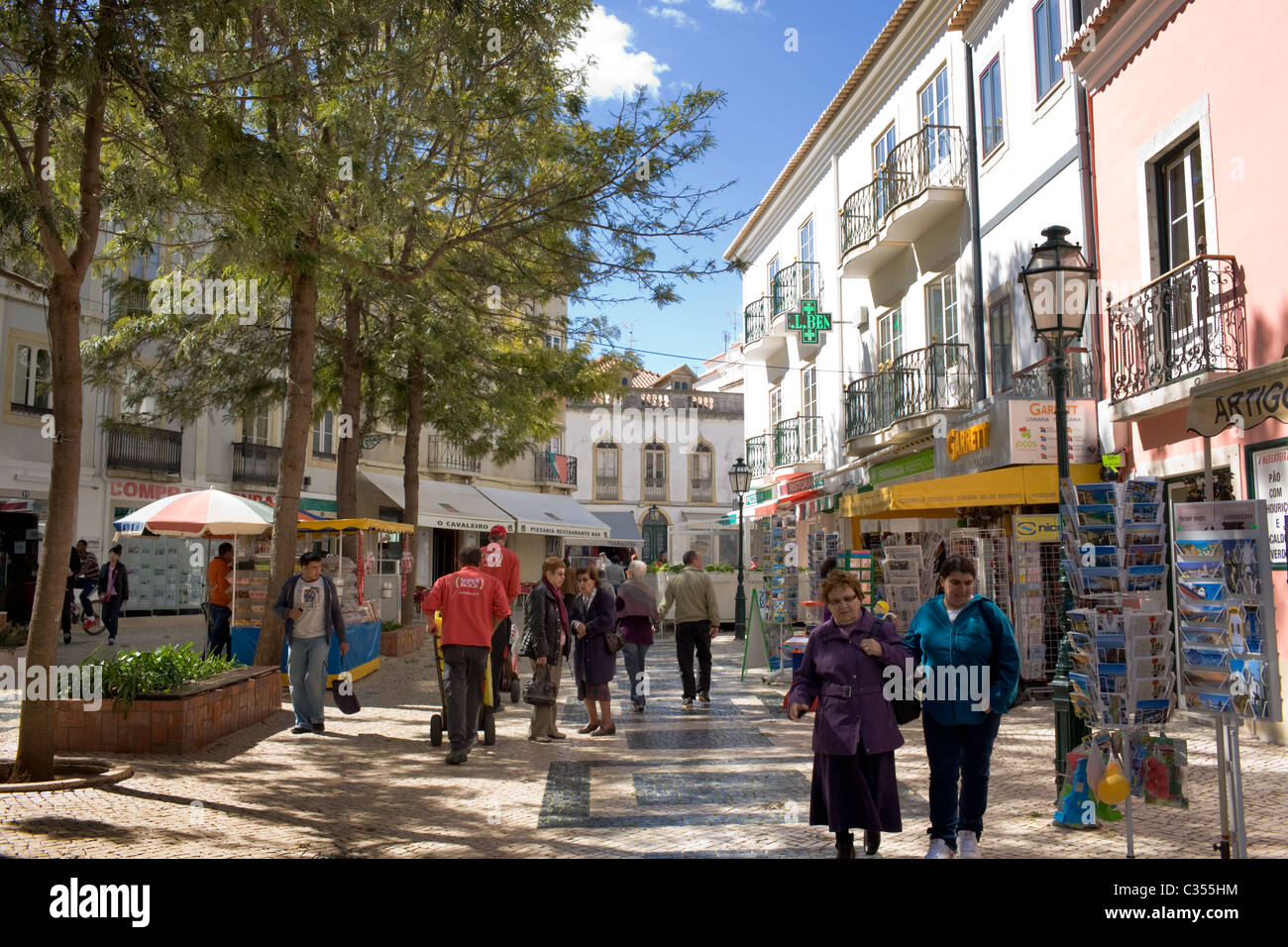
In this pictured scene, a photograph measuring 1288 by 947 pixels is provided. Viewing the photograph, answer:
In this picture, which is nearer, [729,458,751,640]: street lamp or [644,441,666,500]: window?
[729,458,751,640]: street lamp

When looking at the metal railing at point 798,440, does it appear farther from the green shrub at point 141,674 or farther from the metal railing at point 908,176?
the green shrub at point 141,674

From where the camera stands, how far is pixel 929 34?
1772 cm

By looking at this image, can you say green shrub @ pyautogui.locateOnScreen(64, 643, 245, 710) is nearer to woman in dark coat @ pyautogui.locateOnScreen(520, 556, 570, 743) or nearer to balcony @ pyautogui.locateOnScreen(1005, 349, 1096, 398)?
woman in dark coat @ pyautogui.locateOnScreen(520, 556, 570, 743)

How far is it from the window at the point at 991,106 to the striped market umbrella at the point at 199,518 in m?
11.6

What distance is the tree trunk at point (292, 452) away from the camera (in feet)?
37.3

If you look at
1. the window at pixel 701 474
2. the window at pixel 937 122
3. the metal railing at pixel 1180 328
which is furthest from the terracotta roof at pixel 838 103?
the window at pixel 701 474

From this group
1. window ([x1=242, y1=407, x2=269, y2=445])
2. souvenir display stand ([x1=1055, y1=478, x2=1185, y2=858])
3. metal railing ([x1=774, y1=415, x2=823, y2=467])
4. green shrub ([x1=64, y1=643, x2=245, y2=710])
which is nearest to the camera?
souvenir display stand ([x1=1055, y1=478, x2=1185, y2=858])

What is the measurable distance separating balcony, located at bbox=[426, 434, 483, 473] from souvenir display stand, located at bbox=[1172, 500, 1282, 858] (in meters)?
29.2

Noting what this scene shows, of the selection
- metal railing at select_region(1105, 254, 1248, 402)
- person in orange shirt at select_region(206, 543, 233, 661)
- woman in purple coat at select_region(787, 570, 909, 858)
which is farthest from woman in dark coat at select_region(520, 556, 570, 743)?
metal railing at select_region(1105, 254, 1248, 402)

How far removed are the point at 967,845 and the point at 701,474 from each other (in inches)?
1763

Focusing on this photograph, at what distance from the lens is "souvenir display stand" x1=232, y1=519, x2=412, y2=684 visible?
12836mm

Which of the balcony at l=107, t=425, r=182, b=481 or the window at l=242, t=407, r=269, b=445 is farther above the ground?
the window at l=242, t=407, r=269, b=445
